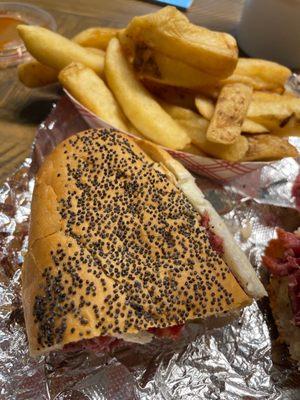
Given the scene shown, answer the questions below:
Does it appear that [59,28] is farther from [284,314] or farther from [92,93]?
[284,314]

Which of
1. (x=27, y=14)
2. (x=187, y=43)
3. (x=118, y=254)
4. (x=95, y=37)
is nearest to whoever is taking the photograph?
(x=118, y=254)

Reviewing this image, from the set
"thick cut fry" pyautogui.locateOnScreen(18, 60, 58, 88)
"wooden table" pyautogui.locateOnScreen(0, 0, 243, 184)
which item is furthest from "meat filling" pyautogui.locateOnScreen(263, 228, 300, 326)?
"thick cut fry" pyautogui.locateOnScreen(18, 60, 58, 88)

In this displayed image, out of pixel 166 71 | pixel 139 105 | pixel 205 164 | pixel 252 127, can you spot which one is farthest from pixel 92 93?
pixel 252 127

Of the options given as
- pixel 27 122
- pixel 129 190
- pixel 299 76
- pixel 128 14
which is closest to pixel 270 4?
pixel 299 76

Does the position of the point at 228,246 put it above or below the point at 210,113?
below

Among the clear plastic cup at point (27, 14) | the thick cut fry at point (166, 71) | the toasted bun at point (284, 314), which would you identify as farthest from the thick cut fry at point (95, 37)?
the toasted bun at point (284, 314)

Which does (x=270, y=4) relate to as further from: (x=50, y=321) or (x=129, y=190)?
(x=50, y=321)

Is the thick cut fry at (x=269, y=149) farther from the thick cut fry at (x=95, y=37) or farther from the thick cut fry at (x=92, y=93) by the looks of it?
the thick cut fry at (x=95, y=37)
